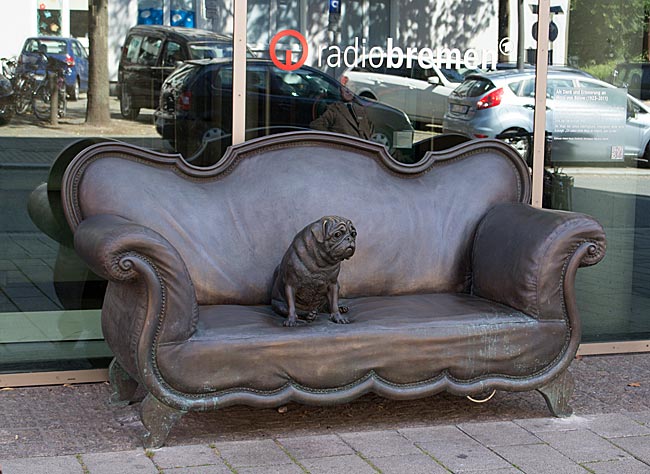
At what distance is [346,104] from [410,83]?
384mm

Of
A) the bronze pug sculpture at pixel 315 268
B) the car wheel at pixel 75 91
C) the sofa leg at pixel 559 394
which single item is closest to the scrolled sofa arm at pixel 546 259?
the sofa leg at pixel 559 394

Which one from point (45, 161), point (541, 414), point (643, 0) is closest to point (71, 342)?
point (45, 161)

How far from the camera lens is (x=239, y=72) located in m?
5.73

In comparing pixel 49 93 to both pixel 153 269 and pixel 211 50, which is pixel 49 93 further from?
pixel 153 269

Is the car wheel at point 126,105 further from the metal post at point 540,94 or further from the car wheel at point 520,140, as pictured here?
the metal post at point 540,94

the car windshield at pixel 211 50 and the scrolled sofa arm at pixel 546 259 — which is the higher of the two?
the car windshield at pixel 211 50

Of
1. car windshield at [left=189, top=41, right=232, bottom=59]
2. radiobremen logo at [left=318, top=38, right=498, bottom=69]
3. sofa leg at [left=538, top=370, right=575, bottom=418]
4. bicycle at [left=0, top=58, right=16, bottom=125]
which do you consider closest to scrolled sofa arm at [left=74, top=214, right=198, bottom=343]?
bicycle at [left=0, top=58, right=16, bottom=125]

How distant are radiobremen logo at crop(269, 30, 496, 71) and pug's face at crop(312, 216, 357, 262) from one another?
4.97ft

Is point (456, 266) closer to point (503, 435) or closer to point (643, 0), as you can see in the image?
point (503, 435)

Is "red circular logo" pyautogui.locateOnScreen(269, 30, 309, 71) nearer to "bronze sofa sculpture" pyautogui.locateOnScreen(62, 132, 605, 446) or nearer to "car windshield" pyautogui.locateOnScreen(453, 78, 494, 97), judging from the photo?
"bronze sofa sculpture" pyautogui.locateOnScreen(62, 132, 605, 446)

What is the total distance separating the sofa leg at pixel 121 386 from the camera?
16.8 feet

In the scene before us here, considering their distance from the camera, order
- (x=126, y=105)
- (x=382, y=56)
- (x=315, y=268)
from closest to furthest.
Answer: (x=315, y=268) < (x=126, y=105) < (x=382, y=56)
